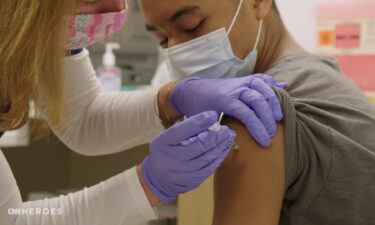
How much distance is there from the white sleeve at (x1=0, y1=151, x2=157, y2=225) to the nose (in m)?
0.36

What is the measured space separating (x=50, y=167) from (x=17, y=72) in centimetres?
135

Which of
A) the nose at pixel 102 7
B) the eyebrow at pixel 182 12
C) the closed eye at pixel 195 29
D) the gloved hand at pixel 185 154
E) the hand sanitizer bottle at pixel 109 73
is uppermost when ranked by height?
the nose at pixel 102 7

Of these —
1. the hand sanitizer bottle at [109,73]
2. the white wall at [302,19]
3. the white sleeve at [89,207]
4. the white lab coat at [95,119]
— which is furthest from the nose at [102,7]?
the white wall at [302,19]

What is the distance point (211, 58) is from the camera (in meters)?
1.13

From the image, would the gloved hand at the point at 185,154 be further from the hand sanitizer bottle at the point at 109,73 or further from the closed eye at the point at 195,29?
the hand sanitizer bottle at the point at 109,73

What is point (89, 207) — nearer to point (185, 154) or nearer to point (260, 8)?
point (185, 154)

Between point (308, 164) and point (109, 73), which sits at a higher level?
point (308, 164)

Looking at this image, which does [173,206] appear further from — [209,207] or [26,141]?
[26,141]

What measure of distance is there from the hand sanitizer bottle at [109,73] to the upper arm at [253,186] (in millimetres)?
1359

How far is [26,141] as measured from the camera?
200cm

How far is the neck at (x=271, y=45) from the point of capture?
1181 millimetres

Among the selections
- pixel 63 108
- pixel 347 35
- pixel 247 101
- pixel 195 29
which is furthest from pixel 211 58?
pixel 347 35

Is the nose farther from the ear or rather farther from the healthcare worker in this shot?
the ear

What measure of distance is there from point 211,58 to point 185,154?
33 cm
